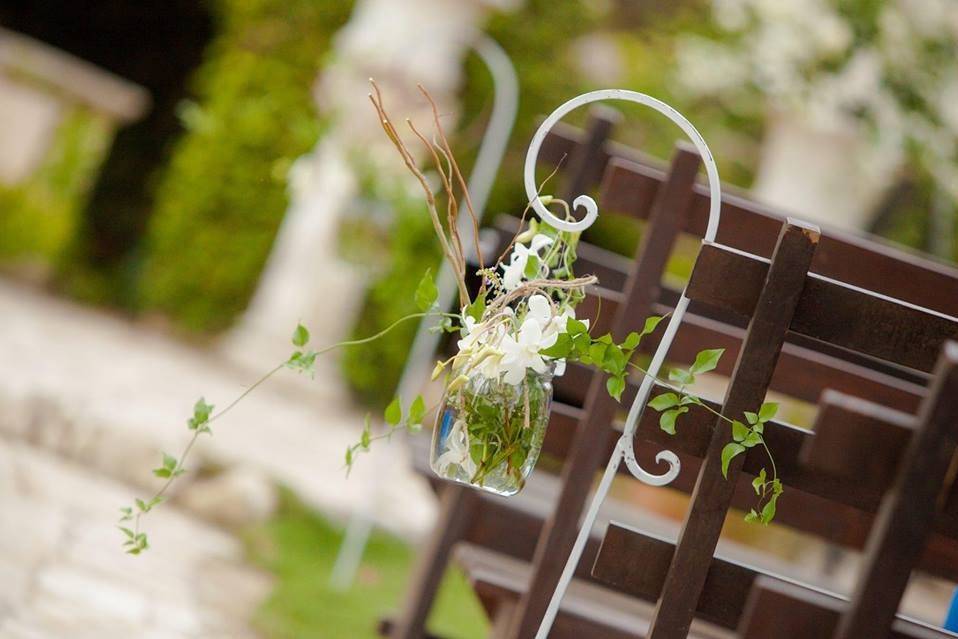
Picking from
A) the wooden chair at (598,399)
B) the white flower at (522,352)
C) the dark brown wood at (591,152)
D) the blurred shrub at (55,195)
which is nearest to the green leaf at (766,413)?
the white flower at (522,352)

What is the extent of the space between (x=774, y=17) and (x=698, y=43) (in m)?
0.49

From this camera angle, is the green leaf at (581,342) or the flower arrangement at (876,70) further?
the flower arrangement at (876,70)

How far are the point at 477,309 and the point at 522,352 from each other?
113mm

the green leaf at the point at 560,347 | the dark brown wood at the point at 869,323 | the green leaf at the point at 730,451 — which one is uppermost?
the dark brown wood at the point at 869,323

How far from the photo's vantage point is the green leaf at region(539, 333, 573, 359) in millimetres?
1547

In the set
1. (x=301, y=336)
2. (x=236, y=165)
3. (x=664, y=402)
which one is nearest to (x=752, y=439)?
(x=664, y=402)

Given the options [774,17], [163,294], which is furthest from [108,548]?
[163,294]

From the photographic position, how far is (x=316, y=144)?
6547 mm

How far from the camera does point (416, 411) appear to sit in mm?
1669

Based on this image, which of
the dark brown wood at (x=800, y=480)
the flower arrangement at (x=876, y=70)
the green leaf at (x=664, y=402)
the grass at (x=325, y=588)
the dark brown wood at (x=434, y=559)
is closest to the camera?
the dark brown wood at (x=800, y=480)

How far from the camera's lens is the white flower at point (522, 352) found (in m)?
1.52

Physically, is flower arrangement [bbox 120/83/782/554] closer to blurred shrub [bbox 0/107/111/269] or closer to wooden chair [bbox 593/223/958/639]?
wooden chair [bbox 593/223/958/639]

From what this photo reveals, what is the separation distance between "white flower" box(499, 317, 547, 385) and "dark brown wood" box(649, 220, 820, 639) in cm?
21

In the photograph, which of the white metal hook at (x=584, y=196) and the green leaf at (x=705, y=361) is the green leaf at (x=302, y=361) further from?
the green leaf at (x=705, y=361)
